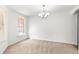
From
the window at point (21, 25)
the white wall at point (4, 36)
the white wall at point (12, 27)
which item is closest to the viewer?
the white wall at point (4, 36)

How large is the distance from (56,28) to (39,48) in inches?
29.5

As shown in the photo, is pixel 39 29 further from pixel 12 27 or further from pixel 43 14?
pixel 12 27

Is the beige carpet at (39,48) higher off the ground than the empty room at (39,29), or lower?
lower

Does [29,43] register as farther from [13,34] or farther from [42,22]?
[42,22]

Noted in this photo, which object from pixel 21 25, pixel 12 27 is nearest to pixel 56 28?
pixel 21 25

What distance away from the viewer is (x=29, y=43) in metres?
2.15

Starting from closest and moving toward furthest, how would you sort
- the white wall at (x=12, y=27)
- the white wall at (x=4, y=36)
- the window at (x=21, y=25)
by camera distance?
the white wall at (x=4, y=36), the white wall at (x=12, y=27), the window at (x=21, y=25)

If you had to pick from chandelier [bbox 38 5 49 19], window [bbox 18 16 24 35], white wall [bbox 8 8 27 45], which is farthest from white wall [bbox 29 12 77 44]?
white wall [bbox 8 8 27 45]

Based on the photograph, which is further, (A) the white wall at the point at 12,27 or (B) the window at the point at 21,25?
(B) the window at the point at 21,25

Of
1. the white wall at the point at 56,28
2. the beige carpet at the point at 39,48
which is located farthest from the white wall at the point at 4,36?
the white wall at the point at 56,28

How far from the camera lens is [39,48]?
2043 mm

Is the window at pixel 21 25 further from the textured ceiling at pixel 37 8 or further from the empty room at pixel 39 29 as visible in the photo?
the textured ceiling at pixel 37 8

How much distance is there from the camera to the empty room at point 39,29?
184 cm

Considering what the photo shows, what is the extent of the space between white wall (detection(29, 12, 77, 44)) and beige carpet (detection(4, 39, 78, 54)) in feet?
0.47
